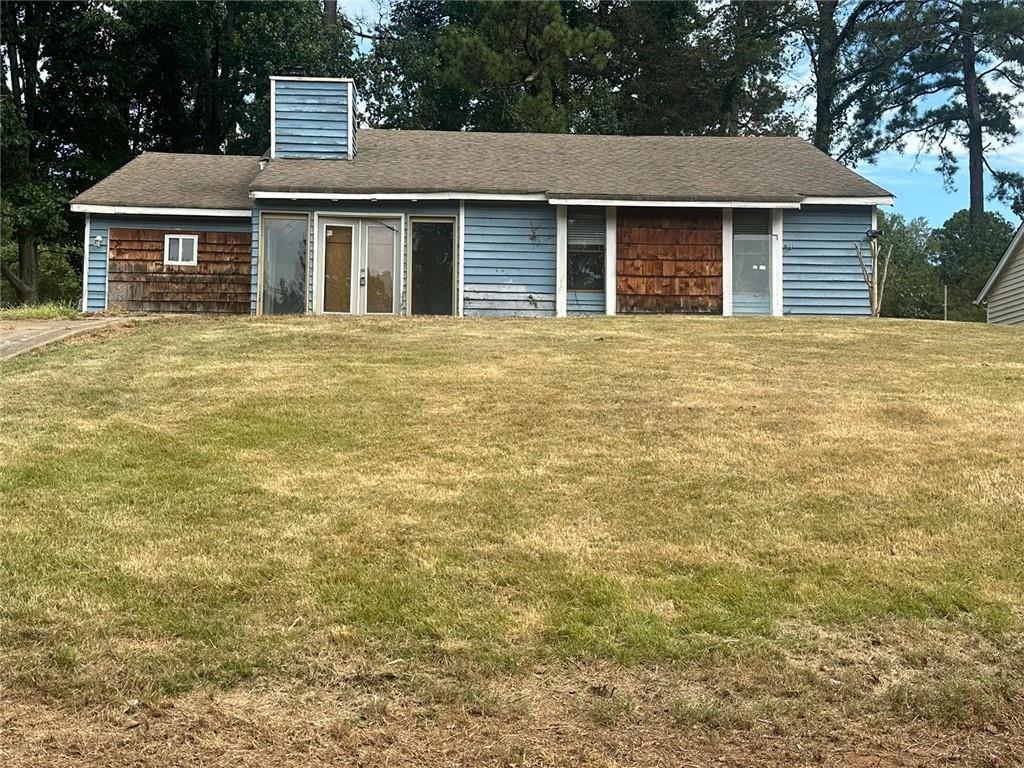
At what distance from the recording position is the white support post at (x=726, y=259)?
1525 cm

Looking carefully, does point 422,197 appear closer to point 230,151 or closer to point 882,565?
point 882,565

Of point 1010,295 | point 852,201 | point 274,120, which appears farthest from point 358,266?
point 1010,295

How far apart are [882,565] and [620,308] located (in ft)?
36.9

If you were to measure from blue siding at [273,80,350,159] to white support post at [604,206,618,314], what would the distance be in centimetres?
531

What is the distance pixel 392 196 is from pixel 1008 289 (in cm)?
1702

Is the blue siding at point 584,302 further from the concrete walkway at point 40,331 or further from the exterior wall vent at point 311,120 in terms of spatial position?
the concrete walkway at point 40,331

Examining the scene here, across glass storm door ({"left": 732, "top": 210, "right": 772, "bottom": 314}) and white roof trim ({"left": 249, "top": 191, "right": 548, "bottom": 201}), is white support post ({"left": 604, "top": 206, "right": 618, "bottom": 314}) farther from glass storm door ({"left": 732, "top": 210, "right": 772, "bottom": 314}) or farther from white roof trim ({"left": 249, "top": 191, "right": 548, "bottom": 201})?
glass storm door ({"left": 732, "top": 210, "right": 772, "bottom": 314})

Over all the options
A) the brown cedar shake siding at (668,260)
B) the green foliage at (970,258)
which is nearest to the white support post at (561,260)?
the brown cedar shake siding at (668,260)

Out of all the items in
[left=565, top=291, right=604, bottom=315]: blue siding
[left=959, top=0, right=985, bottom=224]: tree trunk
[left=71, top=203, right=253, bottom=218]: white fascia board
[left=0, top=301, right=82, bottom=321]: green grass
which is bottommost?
[left=0, top=301, right=82, bottom=321]: green grass

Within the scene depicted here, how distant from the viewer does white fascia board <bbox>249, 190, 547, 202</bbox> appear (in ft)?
47.8

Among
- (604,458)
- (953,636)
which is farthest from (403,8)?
(953,636)

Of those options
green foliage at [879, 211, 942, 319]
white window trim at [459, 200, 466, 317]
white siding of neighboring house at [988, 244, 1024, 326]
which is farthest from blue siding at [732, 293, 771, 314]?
green foliage at [879, 211, 942, 319]

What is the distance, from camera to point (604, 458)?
18.9 ft

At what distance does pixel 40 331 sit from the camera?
1055 centimetres
